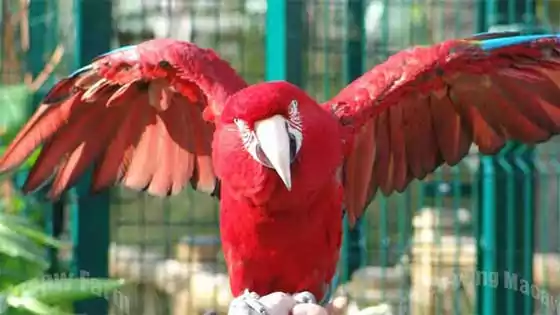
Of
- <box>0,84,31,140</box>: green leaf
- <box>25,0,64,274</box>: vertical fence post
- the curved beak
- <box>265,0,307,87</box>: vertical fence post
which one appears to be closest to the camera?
the curved beak

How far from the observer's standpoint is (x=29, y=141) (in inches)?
89.7

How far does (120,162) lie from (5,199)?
0.64 m

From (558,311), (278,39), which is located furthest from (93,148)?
(558,311)

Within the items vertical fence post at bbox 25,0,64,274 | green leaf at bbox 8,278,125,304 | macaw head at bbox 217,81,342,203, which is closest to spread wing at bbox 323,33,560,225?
macaw head at bbox 217,81,342,203

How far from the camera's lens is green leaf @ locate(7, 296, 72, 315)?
2418mm

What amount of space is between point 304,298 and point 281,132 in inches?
13.3

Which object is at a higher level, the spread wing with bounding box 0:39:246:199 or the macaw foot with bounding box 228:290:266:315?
the spread wing with bounding box 0:39:246:199

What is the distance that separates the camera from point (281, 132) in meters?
1.60

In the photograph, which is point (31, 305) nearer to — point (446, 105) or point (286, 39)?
point (286, 39)

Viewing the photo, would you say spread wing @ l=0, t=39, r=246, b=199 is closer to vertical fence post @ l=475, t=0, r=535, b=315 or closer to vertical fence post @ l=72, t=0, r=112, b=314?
vertical fence post @ l=72, t=0, r=112, b=314

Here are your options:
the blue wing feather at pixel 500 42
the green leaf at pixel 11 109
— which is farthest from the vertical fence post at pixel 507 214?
the green leaf at pixel 11 109

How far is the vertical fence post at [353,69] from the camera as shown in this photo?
290 centimetres

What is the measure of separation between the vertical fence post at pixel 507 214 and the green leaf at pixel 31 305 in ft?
4.16

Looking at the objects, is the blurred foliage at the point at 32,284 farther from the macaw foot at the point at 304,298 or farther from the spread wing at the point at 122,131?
the macaw foot at the point at 304,298
